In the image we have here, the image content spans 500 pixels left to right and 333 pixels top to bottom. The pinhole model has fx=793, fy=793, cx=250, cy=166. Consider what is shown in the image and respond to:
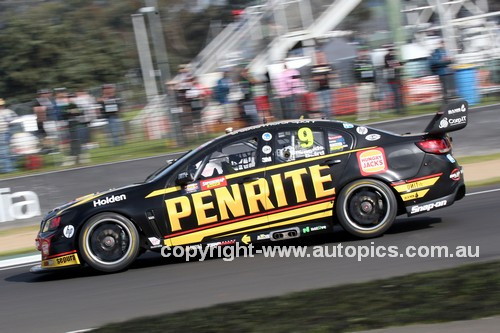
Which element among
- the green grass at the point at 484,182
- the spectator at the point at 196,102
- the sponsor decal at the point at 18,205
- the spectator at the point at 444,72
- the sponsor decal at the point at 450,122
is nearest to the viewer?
the sponsor decal at the point at 450,122

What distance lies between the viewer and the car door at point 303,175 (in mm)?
8805

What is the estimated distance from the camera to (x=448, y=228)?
9.29 m

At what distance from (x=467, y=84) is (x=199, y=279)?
1031cm

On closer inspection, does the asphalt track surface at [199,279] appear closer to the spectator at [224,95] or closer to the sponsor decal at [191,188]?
the sponsor decal at [191,188]

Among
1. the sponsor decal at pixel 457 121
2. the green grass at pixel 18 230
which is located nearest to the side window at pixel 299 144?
the sponsor decal at pixel 457 121

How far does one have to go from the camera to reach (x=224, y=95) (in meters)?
16.7

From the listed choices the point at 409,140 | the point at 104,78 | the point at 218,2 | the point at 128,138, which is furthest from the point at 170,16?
the point at 409,140

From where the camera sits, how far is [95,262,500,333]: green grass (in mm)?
5605

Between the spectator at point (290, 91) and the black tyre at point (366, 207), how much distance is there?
23.9ft

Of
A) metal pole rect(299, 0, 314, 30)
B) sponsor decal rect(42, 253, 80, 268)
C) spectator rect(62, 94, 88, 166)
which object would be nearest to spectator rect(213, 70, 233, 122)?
spectator rect(62, 94, 88, 166)

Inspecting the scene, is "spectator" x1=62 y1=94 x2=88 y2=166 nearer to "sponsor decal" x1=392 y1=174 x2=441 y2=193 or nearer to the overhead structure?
"sponsor decal" x1=392 y1=174 x2=441 y2=193

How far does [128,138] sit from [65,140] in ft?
4.04

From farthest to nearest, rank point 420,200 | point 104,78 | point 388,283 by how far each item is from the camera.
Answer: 1. point 104,78
2. point 420,200
3. point 388,283

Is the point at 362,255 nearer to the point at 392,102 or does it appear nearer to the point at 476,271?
the point at 476,271
